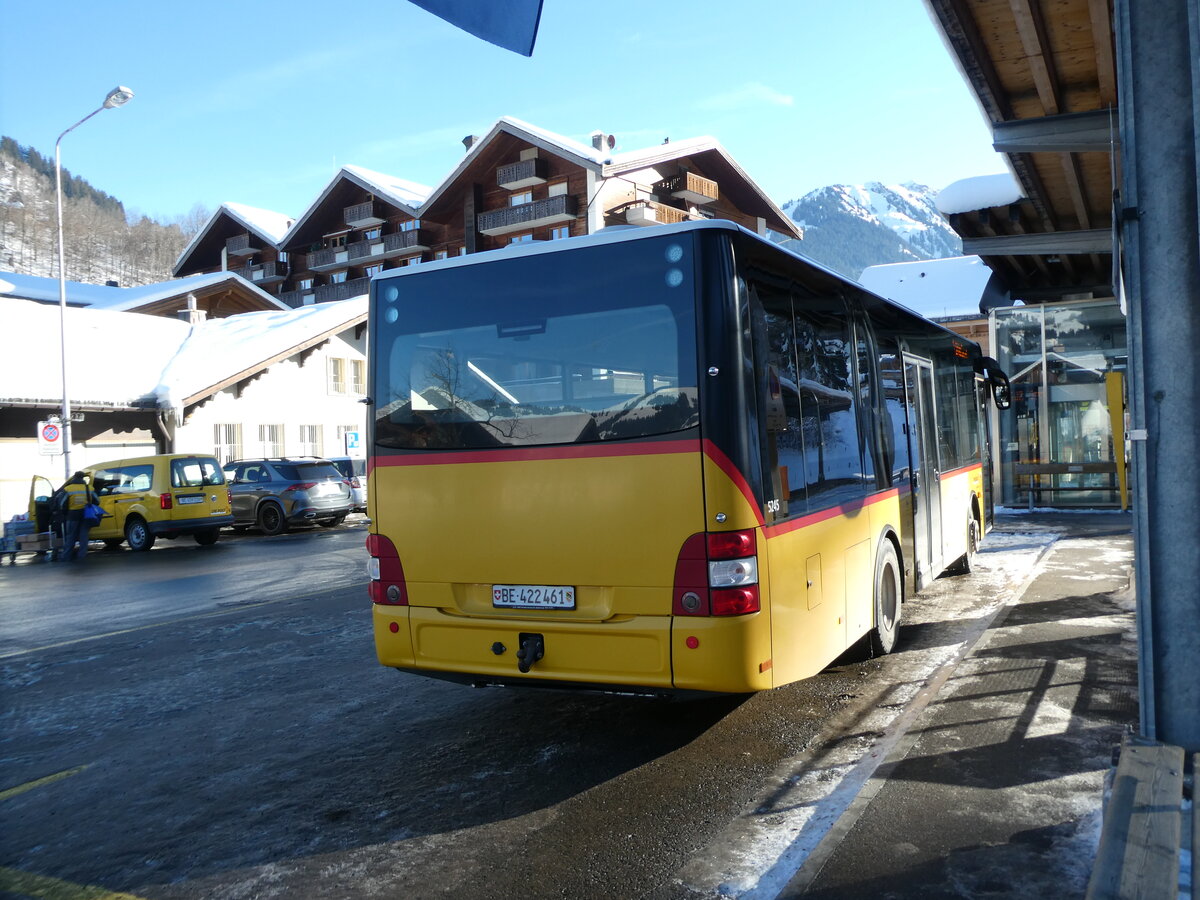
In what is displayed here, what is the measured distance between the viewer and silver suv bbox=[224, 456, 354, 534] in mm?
24172

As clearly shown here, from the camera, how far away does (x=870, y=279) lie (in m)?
45.0

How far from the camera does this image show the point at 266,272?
2530 inches

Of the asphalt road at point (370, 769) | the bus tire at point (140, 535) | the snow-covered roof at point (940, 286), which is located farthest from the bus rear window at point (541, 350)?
the snow-covered roof at point (940, 286)

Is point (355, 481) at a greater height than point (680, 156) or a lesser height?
lesser

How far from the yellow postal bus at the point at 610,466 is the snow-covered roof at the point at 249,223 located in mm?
61499

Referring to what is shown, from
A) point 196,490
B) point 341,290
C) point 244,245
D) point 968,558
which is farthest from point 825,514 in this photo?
point 244,245

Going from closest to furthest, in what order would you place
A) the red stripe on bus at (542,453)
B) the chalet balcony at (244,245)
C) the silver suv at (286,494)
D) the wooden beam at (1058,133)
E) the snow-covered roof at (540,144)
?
the red stripe on bus at (542,453) → the wooden beam at (1058,133) → the silver suv at (286,494) → the snow-covered roof at (540,144) → the chalet balcony at (244,245)

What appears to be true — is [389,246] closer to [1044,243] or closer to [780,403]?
[1044,243]

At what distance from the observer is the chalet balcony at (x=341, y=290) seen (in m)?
59.1

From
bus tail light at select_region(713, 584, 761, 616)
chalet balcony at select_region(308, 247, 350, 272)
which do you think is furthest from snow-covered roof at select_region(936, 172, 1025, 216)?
chalet balcony at select_region(308, 247, 350, 272)

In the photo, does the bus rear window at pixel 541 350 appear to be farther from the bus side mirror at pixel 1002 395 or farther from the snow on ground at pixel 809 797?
the bus side mirror at pixel 1002 395

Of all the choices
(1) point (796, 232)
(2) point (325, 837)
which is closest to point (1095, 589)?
(2) point (325, 837)

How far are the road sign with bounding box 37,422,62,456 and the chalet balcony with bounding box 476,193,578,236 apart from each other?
29.5 metres

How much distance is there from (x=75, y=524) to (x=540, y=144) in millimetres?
33945
